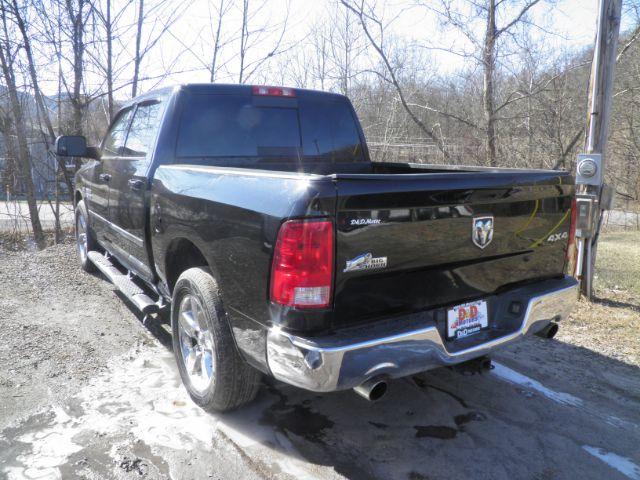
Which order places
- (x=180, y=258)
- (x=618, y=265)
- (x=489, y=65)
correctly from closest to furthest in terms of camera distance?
(x=180, y=258)
(x=618, y=265)
(x=489, y=65)

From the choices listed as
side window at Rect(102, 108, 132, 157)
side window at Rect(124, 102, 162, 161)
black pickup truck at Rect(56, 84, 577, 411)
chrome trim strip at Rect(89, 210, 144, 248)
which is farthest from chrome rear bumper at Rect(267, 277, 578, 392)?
side window at Rect(102, 108, 132, 157)

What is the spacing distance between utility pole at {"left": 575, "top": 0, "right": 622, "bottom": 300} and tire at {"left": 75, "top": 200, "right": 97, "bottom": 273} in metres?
5.59

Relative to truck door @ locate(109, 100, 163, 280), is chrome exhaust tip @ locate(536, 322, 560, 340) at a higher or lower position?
lower

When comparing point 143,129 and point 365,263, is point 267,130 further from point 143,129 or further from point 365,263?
point 365,263

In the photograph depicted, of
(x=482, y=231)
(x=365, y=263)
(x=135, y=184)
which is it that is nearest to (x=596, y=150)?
(x=482, y=231)

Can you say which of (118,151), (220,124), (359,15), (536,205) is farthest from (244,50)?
(536,205)

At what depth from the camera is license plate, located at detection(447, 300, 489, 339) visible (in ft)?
8.97

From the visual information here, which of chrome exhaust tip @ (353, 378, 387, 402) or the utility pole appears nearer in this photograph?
chrome exhaust tip @ (353, 378, 387, 402)

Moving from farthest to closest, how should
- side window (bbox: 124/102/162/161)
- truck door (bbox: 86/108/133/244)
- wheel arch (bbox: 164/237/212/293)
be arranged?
truck door (bbox: 86/108/133/244) → side window (bbox: 124/102/162/161) → wheel arch (bbox: 164/237/212/293)

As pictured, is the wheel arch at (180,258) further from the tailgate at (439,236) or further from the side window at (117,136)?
the side window at (117,136)

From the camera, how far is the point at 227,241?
273 centimetres

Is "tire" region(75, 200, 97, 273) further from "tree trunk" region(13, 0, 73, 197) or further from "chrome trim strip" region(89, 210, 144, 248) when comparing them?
"tree trunk" region(13, 0, 73, 197)

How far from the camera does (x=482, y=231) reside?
2785 mm

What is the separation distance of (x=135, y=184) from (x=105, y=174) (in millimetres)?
1214
